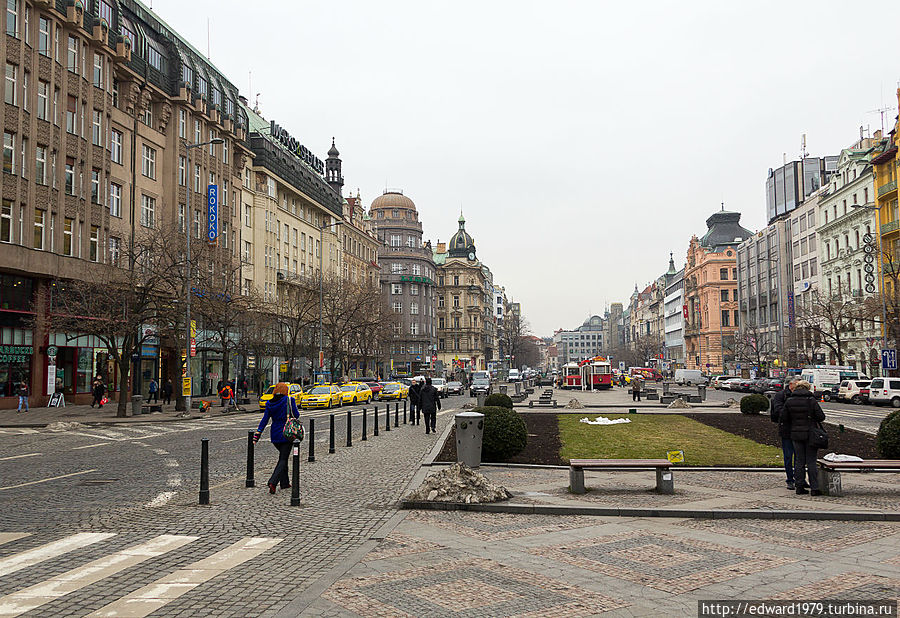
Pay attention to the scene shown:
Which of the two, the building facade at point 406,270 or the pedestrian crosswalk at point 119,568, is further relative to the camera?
the building facade at point 406,270

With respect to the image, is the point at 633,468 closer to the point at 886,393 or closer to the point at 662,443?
the point at 662,443

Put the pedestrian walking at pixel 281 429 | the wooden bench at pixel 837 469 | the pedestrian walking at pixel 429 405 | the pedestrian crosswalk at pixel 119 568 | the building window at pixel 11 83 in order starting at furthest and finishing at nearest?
the building window at pixel 11 83, the pedestrian walking at pixel 429 405, the pedestrian walking at pixel 281 429, the wooden bench at pixel 837 469, the pedestrian crosswalk at pixel 119 568

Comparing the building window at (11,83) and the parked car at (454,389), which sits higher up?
the building window at (11,83)

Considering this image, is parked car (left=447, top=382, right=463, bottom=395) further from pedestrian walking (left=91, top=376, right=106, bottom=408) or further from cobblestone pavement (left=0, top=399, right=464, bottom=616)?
cobblestone pavement (left=0, top=399, right=464, bottom=616)

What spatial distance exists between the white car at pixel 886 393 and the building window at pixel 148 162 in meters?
45.2

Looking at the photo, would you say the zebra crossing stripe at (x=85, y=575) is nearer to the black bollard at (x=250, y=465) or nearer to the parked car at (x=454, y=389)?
the black bollard at (x=250, y=465)

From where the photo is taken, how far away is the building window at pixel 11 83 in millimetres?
35188

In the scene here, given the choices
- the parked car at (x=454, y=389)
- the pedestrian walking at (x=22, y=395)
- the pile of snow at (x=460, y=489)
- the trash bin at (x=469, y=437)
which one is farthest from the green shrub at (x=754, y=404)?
the parked car at (x=454, y=389)

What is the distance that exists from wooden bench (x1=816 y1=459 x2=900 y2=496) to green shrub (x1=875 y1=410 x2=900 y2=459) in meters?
3.30

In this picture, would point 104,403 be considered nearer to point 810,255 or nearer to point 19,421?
point 19,421

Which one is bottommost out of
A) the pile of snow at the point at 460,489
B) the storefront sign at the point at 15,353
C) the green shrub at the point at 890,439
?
the pile of snow at the point at 460,489

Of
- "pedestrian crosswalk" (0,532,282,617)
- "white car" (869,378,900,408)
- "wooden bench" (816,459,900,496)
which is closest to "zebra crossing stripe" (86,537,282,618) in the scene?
"pedestrian crosswalk" (0,532,282,617)

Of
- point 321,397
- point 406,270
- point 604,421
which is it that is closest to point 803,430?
point 604,421

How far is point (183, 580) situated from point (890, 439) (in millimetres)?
13142
